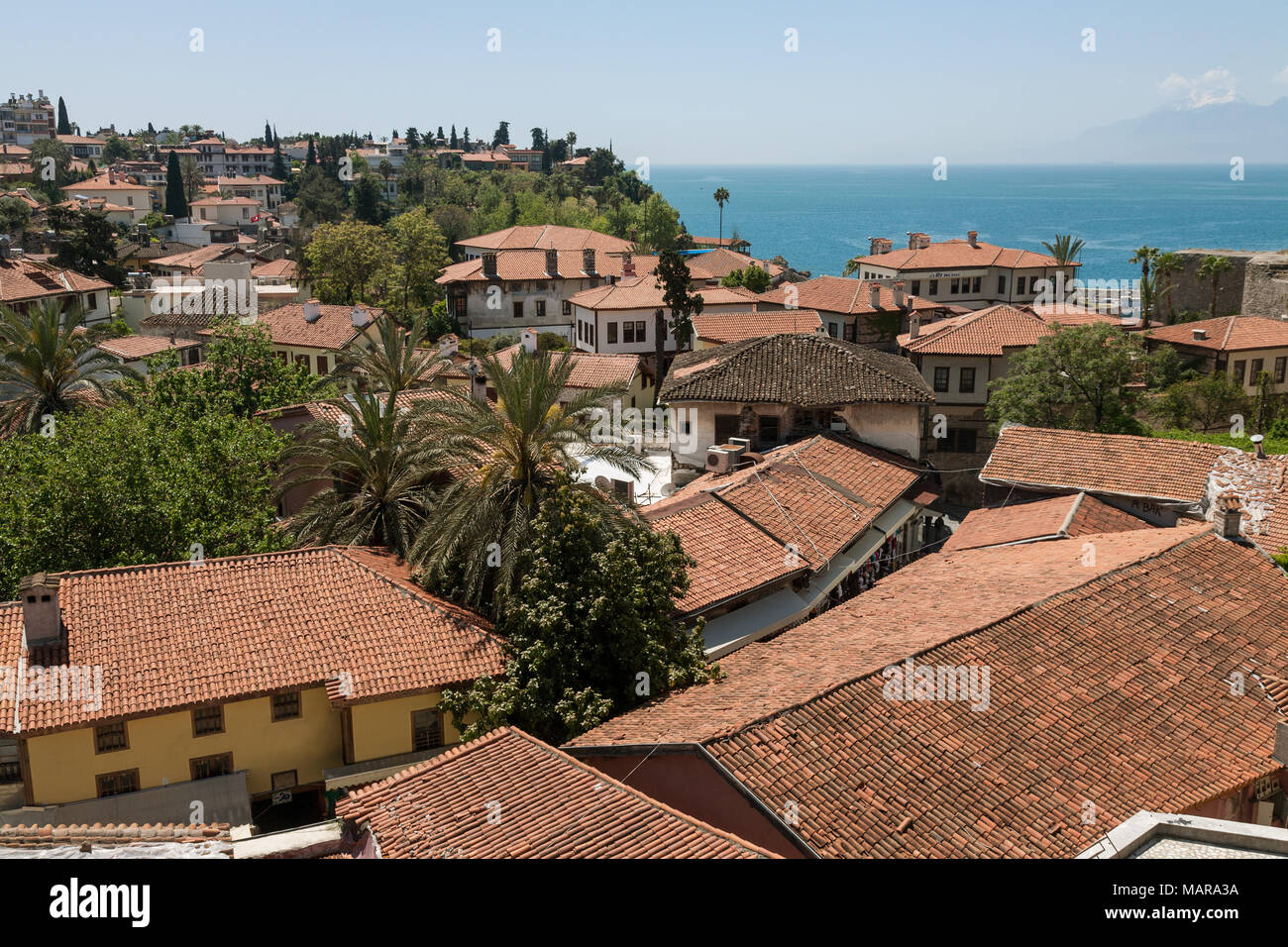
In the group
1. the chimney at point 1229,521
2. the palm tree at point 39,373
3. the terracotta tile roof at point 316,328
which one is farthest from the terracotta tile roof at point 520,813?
the terracotta tile roof at point 316,328

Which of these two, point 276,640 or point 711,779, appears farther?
point 276,640

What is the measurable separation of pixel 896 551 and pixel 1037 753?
47.6ft

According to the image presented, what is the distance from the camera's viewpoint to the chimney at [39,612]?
60.1 feet

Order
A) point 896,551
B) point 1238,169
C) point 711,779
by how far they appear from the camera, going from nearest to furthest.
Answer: point 711,779, point 896,551, point 1238,169

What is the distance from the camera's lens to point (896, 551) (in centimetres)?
2934

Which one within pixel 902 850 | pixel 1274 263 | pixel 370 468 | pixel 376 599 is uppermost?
pixel 1274 263

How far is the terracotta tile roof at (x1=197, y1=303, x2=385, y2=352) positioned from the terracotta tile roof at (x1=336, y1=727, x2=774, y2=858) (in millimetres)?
40806

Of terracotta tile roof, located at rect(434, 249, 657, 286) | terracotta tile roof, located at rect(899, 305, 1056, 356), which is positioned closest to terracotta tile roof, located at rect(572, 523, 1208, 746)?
terracotta tile roof, located at rect(899, 305, 1056, 356)

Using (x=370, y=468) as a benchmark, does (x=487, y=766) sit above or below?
below

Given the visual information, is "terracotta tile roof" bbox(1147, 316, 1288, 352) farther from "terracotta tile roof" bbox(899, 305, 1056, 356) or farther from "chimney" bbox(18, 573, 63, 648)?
"chimney" bbox(18, 573, 63, 648)

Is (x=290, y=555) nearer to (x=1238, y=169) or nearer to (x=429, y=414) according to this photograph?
(x=429, y=414)

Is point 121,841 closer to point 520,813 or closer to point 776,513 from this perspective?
point 520,813

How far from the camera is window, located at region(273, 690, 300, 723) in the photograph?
61.9 ft
